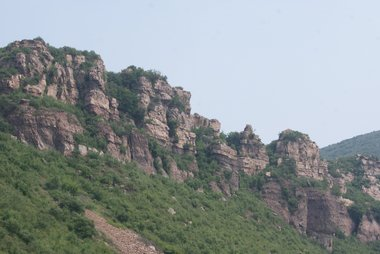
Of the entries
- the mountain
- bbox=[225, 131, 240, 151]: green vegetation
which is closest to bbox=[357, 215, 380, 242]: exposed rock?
the mountain

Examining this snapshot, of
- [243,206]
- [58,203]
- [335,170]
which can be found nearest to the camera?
[58,203]

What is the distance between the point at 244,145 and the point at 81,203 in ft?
134

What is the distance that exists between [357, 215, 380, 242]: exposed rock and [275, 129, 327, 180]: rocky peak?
8.60m

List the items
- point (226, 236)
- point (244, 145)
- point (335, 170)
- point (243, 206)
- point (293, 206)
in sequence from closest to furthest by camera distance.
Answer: point (226, 236) < point (243, 206) < point (293, 206) < point (244, 145) < point (335, 170)

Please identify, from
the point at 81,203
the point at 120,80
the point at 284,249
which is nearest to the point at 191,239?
the point at 81,203

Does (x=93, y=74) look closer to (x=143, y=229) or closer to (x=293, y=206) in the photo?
(x=143, y=229)

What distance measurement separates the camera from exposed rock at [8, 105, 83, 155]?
6688cm

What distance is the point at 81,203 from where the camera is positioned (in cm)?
5722

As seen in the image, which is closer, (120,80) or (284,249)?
(284,249)

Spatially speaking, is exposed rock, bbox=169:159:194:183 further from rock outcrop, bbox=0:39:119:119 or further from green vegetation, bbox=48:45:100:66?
green vegetation, bbox=48:45:100:66

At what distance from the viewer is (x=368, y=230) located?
9375 cm

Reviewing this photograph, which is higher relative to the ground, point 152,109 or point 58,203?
point 152,109

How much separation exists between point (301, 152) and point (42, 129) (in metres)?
42.2

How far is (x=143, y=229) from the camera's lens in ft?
199
